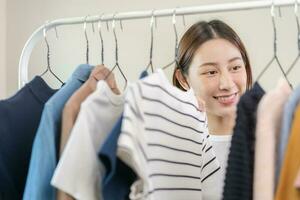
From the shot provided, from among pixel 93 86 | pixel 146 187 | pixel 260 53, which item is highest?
pixel 260 53

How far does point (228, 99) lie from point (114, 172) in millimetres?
624

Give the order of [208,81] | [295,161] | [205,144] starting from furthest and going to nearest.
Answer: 1. [208,81]
2. [205,144]
3. [295,161]

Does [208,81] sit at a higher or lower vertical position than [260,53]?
lower

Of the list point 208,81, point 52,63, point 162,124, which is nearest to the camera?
point 162,124

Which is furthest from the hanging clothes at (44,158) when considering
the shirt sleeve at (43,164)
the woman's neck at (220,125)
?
the woman's neck at (220,125)

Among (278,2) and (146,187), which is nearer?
(146,187)

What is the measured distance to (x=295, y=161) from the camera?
59 centimetres

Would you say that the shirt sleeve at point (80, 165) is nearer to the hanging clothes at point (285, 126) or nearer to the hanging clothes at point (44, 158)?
the hanging clothes at point (44, 158)

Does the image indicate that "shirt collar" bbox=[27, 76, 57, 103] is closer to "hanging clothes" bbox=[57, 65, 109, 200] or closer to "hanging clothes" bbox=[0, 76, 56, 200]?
"hanging clothes" bbox=[0, 76, 56, 200]

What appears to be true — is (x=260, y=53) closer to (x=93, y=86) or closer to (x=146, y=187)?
(x=93, y=86)

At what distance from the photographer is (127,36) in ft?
5.85

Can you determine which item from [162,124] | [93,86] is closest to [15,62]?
[93,86]

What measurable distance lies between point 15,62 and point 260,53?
3.39ft

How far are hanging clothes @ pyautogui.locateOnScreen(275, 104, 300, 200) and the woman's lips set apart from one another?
23.2 inches
